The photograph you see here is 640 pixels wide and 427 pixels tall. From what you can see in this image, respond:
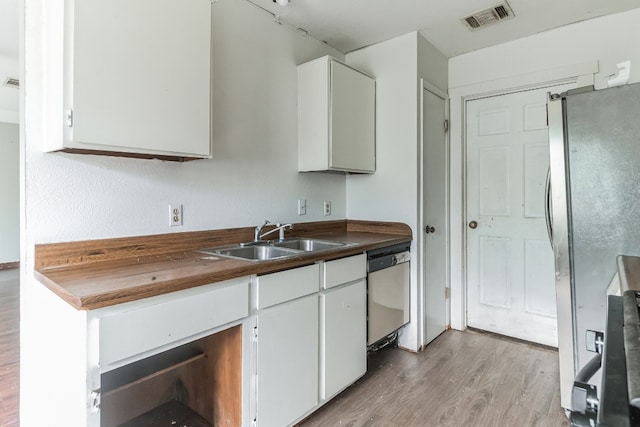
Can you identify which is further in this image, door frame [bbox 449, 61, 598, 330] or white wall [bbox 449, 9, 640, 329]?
door frame [bbox 449, 61, 598, 330]

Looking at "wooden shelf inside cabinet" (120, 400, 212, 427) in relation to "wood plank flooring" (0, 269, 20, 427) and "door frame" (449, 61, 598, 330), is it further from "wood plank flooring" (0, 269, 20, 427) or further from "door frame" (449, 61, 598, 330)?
"door frame" (449, 61, 598, 330)

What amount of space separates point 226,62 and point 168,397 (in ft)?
6.32

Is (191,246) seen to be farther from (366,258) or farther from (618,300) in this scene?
(618,300)

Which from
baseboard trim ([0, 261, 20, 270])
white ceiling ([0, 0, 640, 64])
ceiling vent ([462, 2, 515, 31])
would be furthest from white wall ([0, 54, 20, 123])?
ceiling vent ([462, 2, 515, 31])

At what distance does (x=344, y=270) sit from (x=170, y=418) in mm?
1159

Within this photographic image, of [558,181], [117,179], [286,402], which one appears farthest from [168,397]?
[558,181]

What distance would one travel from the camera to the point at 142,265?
59.9 inches

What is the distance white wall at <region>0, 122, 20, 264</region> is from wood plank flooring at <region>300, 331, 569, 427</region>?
6.04m

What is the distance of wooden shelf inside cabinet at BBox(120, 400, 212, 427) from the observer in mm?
1710

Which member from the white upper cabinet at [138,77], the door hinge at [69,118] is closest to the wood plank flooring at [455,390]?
the white upper cabinet at [138,77]

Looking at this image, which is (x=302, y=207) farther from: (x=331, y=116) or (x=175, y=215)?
(x=175, y=215)

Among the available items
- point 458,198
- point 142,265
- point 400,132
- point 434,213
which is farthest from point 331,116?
point 142,265

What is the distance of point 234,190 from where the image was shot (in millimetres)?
2164

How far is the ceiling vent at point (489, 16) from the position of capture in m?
2.30
